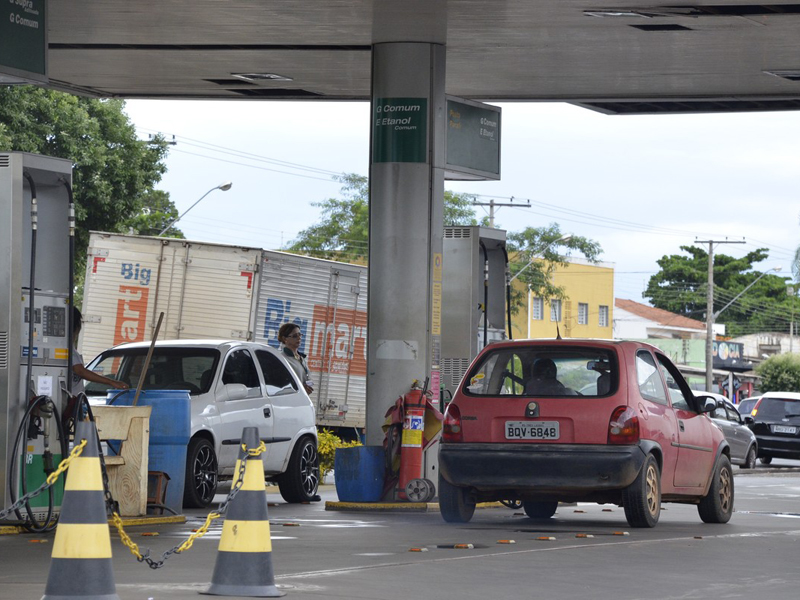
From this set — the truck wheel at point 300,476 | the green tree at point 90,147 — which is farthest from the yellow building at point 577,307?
the truck wheel at point 300,476

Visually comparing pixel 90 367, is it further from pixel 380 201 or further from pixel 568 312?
pixel 568 312

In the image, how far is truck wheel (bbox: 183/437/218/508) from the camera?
15.3 meters

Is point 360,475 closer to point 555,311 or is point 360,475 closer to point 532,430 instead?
point 532,430

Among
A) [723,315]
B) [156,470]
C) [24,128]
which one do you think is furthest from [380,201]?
[723,315]

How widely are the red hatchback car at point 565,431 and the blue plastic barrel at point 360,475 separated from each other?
227 centimetres

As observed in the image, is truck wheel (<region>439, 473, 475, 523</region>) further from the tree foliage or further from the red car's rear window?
the tree foliage

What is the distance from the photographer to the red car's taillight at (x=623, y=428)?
1292 centimetres

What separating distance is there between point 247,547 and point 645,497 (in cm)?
613

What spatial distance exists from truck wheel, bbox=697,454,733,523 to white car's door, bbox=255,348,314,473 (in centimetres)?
465

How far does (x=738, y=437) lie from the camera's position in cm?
3050

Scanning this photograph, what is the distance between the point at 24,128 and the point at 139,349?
69.6 ft

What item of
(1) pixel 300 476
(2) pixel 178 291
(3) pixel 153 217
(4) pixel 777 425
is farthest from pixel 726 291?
(1) pixel 300 476

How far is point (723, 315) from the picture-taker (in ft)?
390

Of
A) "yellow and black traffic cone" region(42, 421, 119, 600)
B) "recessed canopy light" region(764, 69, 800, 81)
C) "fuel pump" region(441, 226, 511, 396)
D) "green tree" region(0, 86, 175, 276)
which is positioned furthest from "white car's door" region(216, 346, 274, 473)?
"green tree" region(0, 86, 175, 276)
